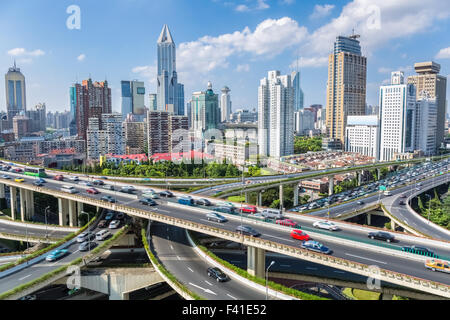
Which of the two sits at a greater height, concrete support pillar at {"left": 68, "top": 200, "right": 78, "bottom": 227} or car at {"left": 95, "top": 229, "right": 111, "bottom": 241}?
car at {"left": 95, "top": 229, "right": 111, "bottom": 241}

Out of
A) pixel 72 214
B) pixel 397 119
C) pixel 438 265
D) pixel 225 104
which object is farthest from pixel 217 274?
pixel 225 104

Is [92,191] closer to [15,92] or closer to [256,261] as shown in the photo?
[256,261]

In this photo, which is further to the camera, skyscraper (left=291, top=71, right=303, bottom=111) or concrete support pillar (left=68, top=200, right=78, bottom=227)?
skyscraper (left=291, top=71, right=303, bottom=111)

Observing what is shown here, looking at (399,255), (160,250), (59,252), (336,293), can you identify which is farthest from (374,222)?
(59,252)

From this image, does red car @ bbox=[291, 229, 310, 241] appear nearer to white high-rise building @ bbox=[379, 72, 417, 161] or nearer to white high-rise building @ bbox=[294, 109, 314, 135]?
white high-rise building @ bbox=[379, 72, 417, 161]

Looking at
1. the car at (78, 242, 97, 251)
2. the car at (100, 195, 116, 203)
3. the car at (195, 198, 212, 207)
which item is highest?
the car at (100, 195, 116, 203)

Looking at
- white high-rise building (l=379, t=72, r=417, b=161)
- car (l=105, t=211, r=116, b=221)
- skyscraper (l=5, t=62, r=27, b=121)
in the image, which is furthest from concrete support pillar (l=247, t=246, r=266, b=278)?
skyscraper (l=5, t=62, r=27, b=121)
